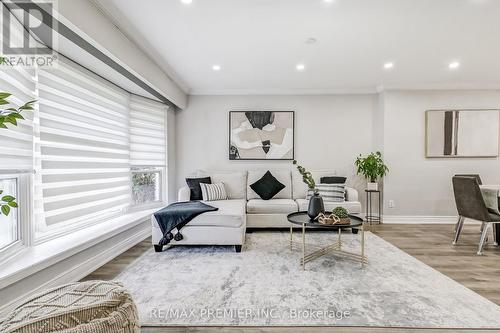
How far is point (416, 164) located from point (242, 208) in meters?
3.49

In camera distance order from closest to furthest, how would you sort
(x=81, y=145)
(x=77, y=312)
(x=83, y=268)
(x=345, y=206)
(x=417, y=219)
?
(x=77, y=312) → (x=83, y=268) → (x=81, y=145) → (x=345, y=206) → (x=417, y=219)

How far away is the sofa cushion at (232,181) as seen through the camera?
4.84 m

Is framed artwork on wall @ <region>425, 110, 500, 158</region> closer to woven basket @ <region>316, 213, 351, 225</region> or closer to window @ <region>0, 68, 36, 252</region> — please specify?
woven basket @ <region>316, 213, 351, 225</region>

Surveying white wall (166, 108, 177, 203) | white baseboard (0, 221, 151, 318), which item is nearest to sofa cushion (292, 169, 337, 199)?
white wall (166, 108, 177, 203)

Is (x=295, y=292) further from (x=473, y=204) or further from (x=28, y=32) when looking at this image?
(x=28, y=32)

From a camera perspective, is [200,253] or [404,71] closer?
[200,253]

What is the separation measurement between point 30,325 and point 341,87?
207 inches

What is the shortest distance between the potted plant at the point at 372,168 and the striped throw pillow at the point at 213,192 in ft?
8.38

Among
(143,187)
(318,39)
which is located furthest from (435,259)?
(143,187)

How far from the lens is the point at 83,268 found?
2629 mm

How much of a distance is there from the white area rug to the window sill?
0.47 m

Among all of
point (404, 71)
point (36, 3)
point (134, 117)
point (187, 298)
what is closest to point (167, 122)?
point (134, 117)

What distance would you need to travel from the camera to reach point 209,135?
5.34m

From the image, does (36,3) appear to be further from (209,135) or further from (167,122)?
(209,135)
